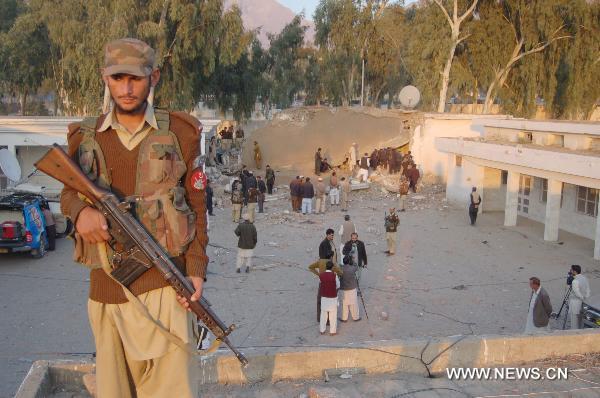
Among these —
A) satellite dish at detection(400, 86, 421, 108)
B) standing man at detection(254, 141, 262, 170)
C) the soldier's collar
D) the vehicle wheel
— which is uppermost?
satellite dish at detection(400, 86, 421, 108)

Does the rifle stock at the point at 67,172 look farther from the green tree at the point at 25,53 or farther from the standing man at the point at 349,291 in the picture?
the green tree at the point at 25,53

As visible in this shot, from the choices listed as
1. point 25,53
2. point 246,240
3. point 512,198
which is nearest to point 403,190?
point 512,198

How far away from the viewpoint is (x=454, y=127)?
25828 mm

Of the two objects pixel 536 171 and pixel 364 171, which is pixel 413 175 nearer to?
pixel 364 171

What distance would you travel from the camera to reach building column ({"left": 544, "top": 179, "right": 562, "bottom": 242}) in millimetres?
15195

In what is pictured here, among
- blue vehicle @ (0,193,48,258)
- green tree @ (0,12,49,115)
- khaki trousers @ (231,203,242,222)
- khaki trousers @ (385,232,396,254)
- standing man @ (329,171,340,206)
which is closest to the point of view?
blue vehicle @ (0,193,48,258)

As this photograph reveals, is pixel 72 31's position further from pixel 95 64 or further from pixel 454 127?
pixel 454 127

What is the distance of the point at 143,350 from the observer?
2498 mm

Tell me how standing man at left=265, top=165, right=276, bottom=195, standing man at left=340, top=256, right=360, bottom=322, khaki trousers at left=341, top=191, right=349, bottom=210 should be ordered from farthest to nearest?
standing man at left=265, top=165, right=276, bottom=195
khaki trousers at left=341, top=191, right=349, bottom=210
standing man at left=340, top=256, right=360, bottom=322

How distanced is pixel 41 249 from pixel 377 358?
34.1 feet

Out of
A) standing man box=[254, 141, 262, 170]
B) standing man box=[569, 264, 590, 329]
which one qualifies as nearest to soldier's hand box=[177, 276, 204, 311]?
standing man box=[569, 264, 590, 329]

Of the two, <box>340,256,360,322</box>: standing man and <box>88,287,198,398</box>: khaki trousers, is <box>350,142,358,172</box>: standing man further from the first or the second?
<box>88,287,198,398</box>: khaki trousers

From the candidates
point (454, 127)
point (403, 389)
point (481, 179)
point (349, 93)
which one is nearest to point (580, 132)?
point (481, 179)

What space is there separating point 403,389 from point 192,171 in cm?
264
